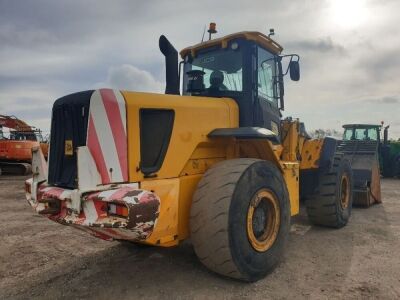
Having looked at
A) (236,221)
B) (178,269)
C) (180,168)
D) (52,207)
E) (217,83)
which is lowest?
(178,269)

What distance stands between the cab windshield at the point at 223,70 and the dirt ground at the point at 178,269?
2180 mm

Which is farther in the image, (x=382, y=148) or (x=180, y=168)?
(x=382, y=148)

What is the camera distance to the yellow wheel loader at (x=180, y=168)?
11.6ft

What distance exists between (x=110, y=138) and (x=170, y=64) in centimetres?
166

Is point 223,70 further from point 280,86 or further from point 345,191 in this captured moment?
point 345,191

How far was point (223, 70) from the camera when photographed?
5.14 m

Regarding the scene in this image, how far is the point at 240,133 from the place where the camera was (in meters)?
4.17

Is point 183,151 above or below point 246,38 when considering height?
below

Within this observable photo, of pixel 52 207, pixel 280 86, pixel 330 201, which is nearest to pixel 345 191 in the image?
pixel 330 201

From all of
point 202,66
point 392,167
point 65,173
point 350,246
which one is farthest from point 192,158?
point 392,167

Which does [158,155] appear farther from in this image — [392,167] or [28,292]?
[392,167]

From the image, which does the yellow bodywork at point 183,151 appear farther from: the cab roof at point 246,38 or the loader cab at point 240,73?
the cab roof at point 246,38

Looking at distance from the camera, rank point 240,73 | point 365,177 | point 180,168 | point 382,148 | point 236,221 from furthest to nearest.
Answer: point 382,148, point 365,177, point 240,73, point 180,168, point 236,221

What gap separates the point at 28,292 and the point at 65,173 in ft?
4.01
